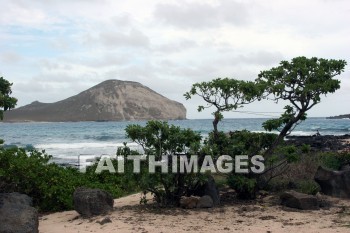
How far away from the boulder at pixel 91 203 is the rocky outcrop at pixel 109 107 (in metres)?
107

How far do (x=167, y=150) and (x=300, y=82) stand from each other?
373 cm

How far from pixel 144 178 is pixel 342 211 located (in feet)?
13.5

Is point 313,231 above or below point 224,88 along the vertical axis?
below

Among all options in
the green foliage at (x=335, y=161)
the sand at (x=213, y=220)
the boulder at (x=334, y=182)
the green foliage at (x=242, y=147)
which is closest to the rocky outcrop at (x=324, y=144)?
the green foliage at (x=335, y=161)

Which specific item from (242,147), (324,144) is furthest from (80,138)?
(242,147)

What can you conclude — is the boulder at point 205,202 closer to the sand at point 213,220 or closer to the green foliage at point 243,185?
the sand at point 213,220

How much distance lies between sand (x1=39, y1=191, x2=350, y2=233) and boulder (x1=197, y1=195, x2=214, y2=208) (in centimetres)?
18

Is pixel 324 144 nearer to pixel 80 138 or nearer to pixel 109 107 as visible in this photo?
pixel 80 138

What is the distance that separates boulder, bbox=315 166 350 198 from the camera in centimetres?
1104

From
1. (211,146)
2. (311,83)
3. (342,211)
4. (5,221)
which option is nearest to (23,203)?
(5,221)

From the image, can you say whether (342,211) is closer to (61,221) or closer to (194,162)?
(194,162)

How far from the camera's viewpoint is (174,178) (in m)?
10.1

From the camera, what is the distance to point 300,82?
11227mm

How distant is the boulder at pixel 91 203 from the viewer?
930 centimetres
